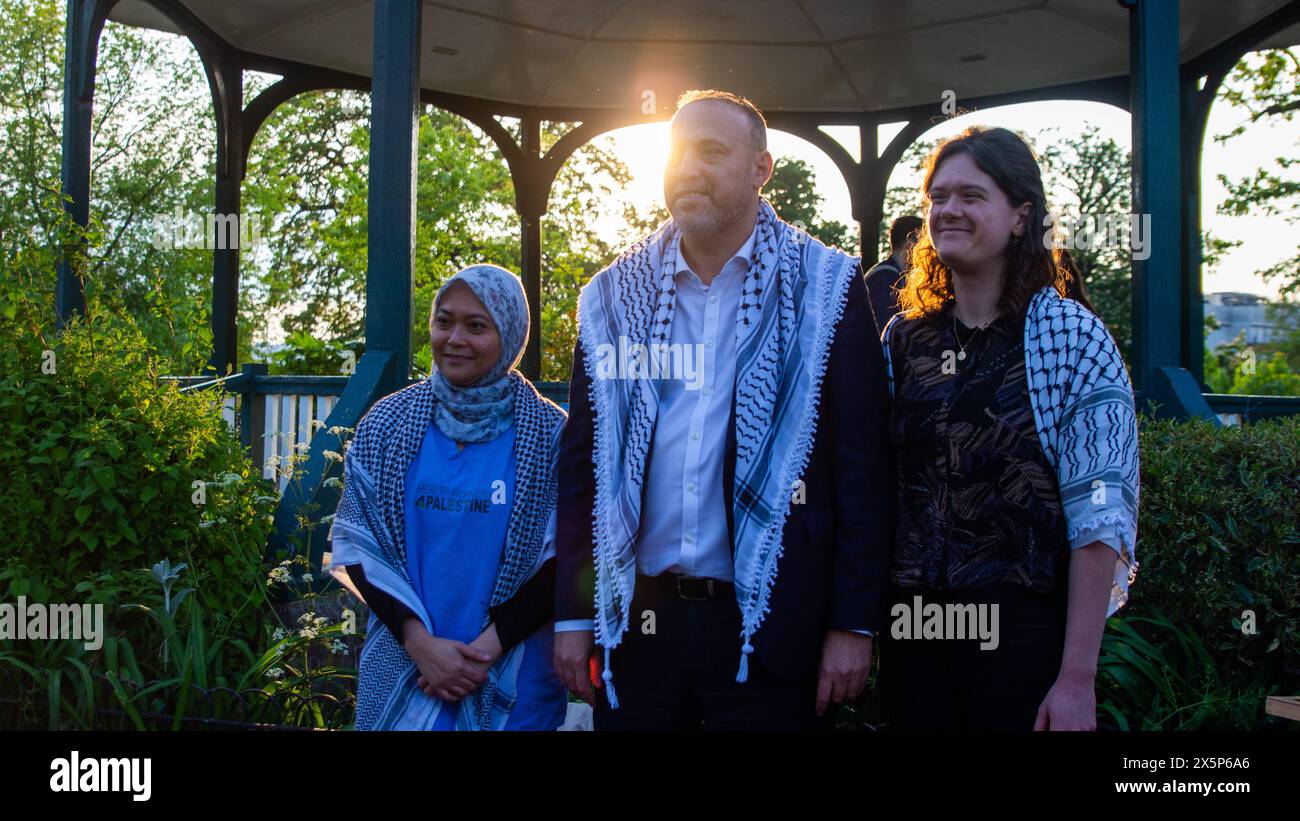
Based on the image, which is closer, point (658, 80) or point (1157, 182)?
point (1157, 182)

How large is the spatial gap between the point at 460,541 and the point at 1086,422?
5.17 ft

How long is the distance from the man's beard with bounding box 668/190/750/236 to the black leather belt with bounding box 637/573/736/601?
847 mm

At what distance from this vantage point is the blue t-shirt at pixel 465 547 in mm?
2910

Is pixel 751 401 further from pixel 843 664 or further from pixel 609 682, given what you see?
pixel 609 682

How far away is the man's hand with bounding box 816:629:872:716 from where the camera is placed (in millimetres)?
2527

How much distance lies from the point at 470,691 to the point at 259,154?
26.8m

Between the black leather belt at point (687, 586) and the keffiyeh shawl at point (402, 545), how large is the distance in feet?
1.20

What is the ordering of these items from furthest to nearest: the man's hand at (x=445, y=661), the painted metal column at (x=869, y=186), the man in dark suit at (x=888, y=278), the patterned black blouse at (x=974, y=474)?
1. the painted metal column at (x=869, y=186)
2. the man in dark suit at (x=888, y=278)
3. the man's hand at (x=445, y=661)
4. the patterned black blouse at (x=974, y=474)

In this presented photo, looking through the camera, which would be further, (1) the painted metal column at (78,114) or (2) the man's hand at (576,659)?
(1) the painted metal column at (78,114)

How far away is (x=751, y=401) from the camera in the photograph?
2604 millimetres

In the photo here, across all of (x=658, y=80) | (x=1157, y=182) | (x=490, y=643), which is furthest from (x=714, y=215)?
(x=658, y=80)

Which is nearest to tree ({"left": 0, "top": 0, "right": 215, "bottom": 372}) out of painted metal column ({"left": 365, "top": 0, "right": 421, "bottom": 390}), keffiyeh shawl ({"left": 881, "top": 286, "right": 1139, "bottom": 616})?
painted metal column ({"left": 365, "top": 0, "right": 421, "bottom": 390})

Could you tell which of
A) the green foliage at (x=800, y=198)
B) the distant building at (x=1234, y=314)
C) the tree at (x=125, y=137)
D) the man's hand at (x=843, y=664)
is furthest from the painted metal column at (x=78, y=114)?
the distant building at (x=1234, y=314)

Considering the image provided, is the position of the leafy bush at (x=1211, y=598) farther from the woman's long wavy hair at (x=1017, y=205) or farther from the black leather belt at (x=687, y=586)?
the black leather belt at (x=687, y=586)
